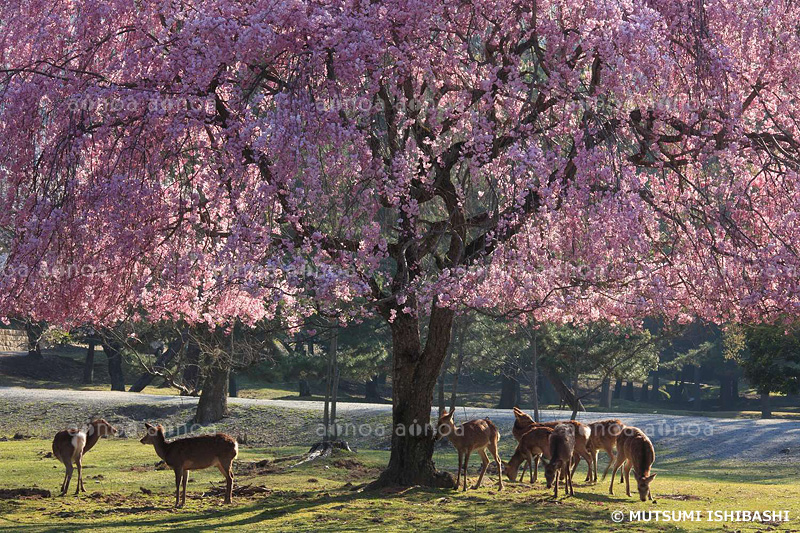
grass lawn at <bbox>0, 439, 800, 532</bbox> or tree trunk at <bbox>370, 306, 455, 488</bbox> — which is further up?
tree trunk at <bbox>370, 306, 455, 488</bbox>

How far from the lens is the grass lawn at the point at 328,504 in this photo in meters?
12.3

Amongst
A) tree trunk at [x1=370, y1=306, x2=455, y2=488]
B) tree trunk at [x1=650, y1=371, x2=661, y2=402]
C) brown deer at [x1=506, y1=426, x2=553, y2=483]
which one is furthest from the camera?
tree trunk at [x1=650, y1=371, x2=661, y2=402]

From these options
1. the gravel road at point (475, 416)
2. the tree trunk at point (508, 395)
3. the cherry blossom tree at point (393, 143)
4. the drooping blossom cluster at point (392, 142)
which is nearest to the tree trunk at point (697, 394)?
the tree trunk at point (508, 395)

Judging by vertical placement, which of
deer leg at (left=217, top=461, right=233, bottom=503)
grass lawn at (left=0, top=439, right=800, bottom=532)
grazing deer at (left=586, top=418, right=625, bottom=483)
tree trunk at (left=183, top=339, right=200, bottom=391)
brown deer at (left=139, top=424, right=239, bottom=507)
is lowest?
grass lawn at (left=0, top=439, right=800, bottom=532)

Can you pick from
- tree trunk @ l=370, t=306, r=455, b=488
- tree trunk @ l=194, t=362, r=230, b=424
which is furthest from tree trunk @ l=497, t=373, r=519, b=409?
tree trunk @ l=370, t=306, r=455, b=488

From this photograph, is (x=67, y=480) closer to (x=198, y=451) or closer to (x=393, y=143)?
(x=198, y=451)

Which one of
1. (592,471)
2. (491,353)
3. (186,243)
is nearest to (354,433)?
(491,353)

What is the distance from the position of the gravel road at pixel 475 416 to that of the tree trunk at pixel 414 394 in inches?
646

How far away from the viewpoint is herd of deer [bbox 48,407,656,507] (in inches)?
529

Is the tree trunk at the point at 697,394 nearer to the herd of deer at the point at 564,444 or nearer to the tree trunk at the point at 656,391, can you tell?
the tree trunk at the point at 656,391

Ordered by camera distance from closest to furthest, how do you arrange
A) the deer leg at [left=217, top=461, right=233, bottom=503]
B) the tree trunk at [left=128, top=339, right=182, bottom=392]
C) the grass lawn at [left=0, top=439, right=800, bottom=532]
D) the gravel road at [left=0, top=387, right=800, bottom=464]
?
the grass lawn at [left=0, top=439, right=800, bottom=532] → the deer leg at [left=217, top=461, right=233, bottom=503] → the gravel road at [left=0, top=387, right=800, bottom=464] → the tree trunk at [left=128, top=339, right=182, bottom=392]

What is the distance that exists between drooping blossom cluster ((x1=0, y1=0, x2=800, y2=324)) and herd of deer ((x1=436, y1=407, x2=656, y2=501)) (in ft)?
8.24

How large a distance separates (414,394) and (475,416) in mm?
19489

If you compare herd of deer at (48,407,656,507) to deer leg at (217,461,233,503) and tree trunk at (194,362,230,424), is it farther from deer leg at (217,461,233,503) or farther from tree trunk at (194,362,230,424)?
tree trunk at (194,362,230,424)
